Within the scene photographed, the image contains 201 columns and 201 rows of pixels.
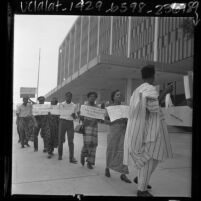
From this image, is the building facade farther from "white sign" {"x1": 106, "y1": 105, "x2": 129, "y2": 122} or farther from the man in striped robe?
the man in striped robe

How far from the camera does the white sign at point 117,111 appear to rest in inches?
184

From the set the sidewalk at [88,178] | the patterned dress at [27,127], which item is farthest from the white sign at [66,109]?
the patterned dress at [27,127]

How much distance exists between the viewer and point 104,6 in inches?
168

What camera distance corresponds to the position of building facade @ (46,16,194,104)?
175 inches

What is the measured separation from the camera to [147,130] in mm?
4180

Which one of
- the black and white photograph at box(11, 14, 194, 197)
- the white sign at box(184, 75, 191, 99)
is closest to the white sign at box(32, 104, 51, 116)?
the black and white photograph at box(11, 14, 194, 197)

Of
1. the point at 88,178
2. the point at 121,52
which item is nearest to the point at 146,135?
the point at 88,178

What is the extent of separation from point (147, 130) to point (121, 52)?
60.9 inches

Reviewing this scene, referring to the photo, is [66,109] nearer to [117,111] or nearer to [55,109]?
[55,109]

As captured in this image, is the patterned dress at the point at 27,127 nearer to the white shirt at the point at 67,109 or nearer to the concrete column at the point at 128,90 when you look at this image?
Result: the white shirt at the point at 67,109

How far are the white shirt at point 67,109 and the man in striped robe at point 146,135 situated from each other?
1.31 metres

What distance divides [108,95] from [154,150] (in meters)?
1.21
